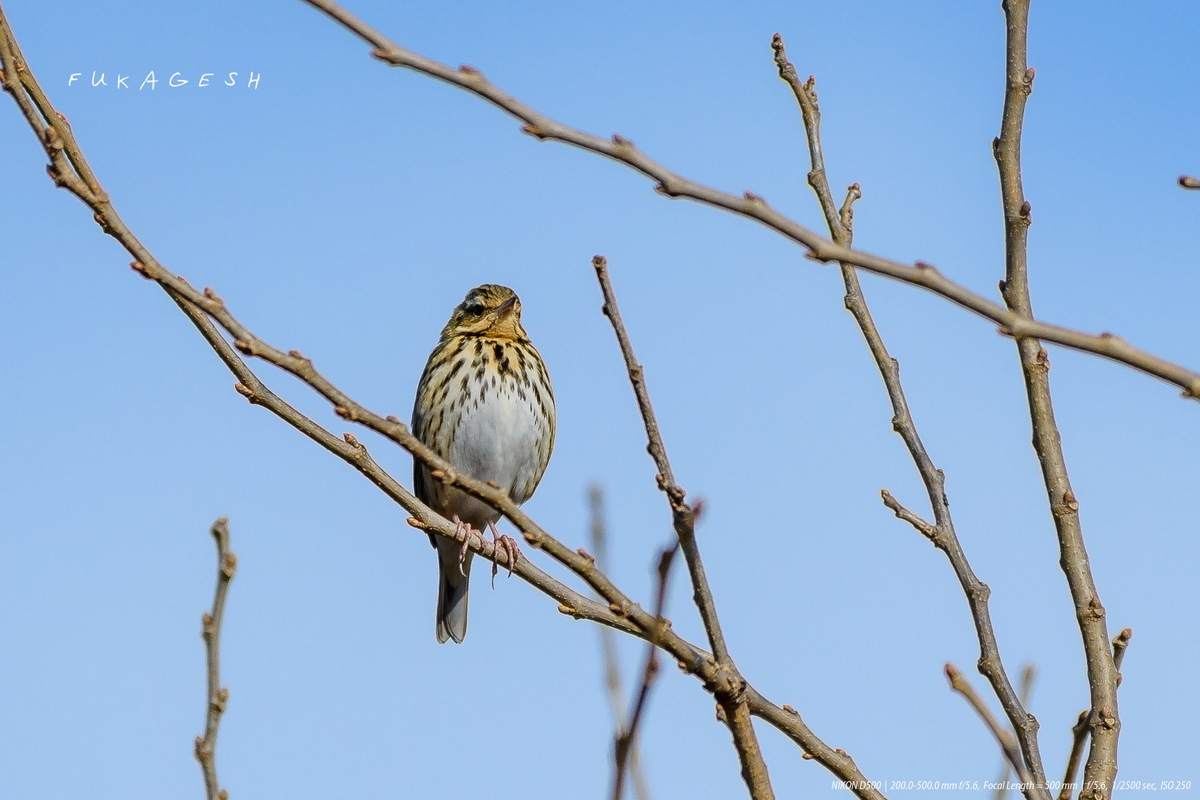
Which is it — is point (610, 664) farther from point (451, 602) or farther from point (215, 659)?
point (451, 602)

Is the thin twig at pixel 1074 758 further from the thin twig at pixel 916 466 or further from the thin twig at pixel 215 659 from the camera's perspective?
the thin twig at pixel 215 659

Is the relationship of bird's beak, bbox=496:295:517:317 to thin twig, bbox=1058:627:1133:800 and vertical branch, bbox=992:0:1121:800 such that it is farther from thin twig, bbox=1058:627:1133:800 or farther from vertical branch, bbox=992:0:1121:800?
thin twig, bbox=1058:627:1133:800

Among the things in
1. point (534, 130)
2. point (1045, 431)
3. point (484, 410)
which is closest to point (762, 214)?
point (534, 130)

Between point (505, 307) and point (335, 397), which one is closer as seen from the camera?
point (335, 397)

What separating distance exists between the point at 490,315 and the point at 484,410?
0.94 m

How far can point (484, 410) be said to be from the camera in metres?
8.43

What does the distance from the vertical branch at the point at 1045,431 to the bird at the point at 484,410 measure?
492 cm

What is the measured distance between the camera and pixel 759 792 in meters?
2.70

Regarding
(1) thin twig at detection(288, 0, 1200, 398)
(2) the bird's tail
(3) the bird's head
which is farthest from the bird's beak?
(1) thin twig at detection(288, 0, 1200, 398)

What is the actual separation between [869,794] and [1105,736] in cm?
60

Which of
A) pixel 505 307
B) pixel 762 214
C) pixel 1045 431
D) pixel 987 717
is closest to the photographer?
pixel 762 214

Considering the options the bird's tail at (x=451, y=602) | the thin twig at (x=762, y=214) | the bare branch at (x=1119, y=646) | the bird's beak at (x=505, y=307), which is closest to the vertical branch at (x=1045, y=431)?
the bare branch at (x=1119, y=646)

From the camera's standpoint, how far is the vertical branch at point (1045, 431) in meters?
3.36

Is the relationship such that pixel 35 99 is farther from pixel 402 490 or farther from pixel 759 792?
pixel 759 792
